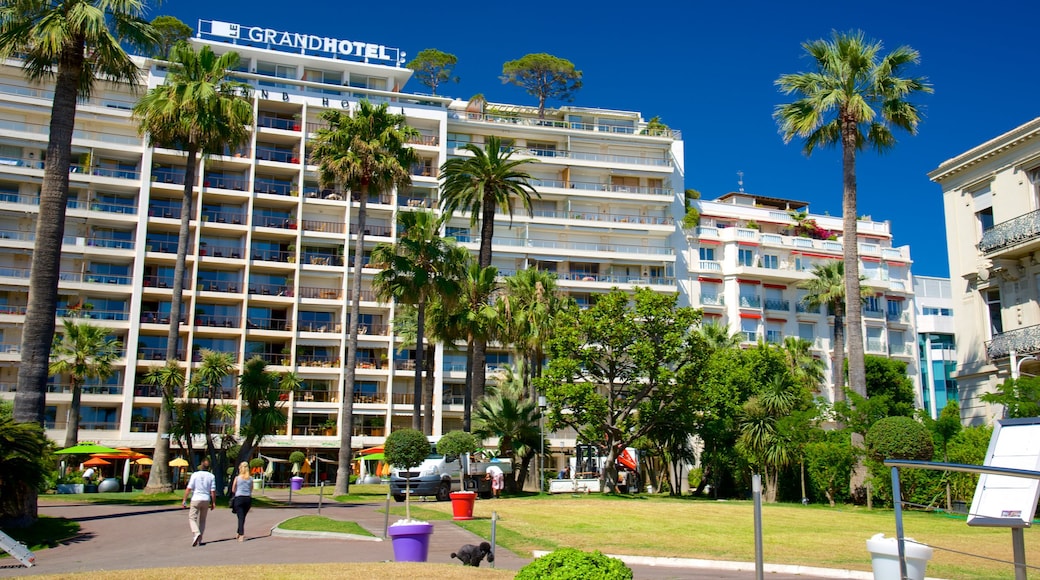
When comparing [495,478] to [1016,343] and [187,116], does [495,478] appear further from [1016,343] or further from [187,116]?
[1016,343]

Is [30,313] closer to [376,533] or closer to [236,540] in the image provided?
[236,540]

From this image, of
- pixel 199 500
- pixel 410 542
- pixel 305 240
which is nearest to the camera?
pixel 410 542

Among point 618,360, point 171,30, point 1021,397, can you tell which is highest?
point 171,30

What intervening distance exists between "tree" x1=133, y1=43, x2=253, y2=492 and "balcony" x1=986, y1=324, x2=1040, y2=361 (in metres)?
31.7

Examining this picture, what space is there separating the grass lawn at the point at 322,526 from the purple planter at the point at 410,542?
6140 mm

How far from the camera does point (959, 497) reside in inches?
1225

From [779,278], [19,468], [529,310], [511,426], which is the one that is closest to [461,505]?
[19,468]

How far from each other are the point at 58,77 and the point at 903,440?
29.6 m

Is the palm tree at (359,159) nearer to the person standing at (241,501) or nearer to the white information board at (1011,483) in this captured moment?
the person standing at (241,501)

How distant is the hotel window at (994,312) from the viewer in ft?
117

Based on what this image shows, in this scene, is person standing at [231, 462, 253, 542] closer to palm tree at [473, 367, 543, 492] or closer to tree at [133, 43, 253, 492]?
tree at [133, 43, 253, 492]

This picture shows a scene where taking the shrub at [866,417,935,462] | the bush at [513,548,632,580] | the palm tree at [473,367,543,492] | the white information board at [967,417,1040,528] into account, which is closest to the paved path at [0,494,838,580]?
the bush at [513,548,632,580]

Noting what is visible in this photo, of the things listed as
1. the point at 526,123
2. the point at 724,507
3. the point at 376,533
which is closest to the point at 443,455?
the point at 724,507

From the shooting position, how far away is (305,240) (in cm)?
6738
